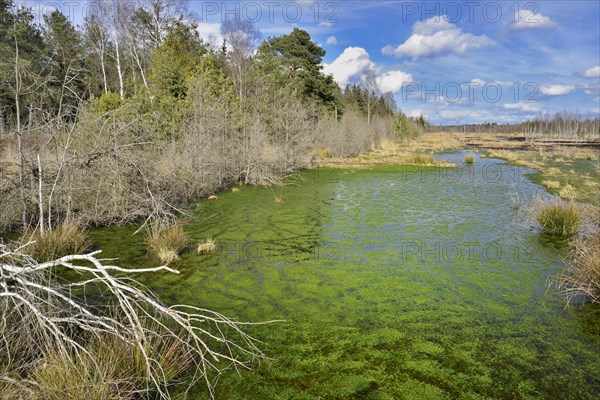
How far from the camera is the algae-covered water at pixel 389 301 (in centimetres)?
404

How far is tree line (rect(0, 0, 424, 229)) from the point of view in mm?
8438

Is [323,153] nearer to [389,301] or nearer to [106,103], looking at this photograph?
[106,103]

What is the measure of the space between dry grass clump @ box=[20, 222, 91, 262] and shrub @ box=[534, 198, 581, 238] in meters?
10.6

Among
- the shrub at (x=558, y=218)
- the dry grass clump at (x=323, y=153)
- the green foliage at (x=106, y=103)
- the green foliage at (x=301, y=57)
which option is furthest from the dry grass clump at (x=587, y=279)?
the green foliage at (x=301, y=57)

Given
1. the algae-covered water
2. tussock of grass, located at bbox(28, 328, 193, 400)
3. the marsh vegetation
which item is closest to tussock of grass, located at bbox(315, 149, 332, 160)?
the marsh vegetation

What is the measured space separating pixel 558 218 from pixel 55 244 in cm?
1120

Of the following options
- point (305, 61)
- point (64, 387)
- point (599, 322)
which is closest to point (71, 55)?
point (305, 61)

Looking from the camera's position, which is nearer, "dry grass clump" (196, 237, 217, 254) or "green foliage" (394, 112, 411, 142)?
"dry grass clump" (196, 237, 217, 254)

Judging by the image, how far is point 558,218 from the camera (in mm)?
9602

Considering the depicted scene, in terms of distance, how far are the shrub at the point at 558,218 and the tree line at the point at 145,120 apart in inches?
356

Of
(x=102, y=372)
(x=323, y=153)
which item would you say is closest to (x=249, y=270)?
(x=102, y=372)

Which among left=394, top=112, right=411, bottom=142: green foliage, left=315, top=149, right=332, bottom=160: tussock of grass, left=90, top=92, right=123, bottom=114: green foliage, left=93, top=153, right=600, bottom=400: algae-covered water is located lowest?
left=93, top=153, right=600, bottom=400: algae-covered water

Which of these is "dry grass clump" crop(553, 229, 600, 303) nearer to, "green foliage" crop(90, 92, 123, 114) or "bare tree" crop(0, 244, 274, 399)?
"bare tree" crop(0, 244, 274, 399)

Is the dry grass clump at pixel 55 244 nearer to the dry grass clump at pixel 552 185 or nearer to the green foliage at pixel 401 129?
the dry grass clump at pixel 552 185
